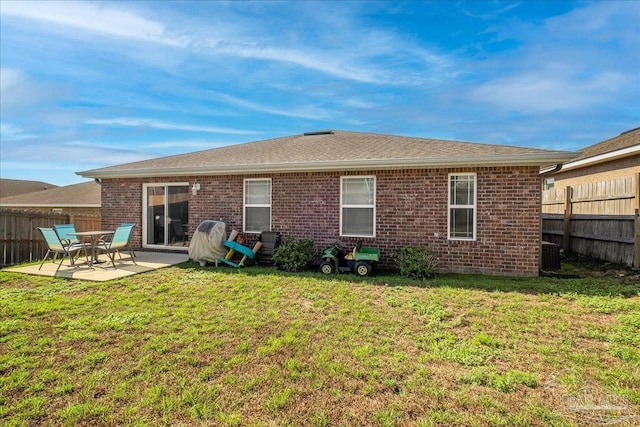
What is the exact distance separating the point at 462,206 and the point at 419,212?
98cm

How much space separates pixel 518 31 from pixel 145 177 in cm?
1209

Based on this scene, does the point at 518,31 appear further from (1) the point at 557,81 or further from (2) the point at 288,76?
(2) the point at 288,76

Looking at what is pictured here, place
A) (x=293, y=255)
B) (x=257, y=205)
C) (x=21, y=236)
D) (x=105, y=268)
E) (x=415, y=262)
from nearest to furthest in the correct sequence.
Answer: (x=415, y=262), (x=293, y=255), (x=105, y=268), (x=257, y=205), (x=21, y=236)

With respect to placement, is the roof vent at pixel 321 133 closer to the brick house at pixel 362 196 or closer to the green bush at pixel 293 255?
the brick house at pixel 362 196

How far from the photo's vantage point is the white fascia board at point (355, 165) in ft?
22.7

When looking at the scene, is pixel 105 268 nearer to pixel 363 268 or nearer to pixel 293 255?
pixel 293 255

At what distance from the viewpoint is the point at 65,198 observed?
19375mm

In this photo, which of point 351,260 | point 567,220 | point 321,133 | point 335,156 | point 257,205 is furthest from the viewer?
point 321,133

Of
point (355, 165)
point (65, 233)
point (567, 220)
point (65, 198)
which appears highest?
point (355, 165)

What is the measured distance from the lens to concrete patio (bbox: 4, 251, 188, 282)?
7.18m

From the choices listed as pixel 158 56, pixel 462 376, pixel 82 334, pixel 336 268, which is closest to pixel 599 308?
pixel 462 376

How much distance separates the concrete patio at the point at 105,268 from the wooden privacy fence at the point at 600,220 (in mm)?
11204

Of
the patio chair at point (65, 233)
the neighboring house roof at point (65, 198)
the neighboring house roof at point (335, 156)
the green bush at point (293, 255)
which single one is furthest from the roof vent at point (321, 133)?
the neighboring house roof at point (65, 198)

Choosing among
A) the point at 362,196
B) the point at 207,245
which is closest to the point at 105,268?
the point at 207,245
